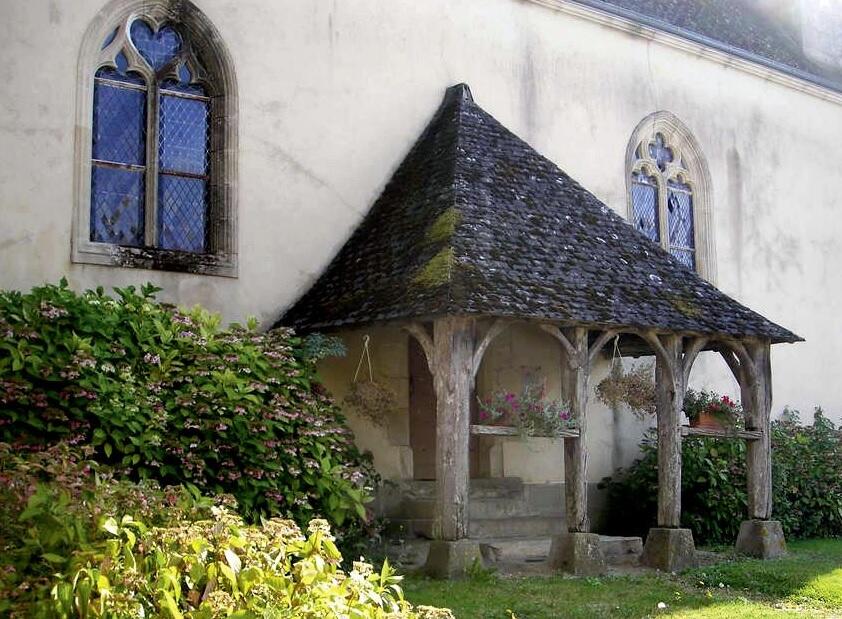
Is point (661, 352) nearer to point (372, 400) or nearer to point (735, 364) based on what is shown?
point (735, 364)

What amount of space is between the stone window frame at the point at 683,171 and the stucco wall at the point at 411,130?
20cm

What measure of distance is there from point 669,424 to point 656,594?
7.22 feet

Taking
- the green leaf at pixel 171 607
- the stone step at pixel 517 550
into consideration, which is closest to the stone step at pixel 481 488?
the stone step at pixel 517 550

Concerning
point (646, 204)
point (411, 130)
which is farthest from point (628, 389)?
point (646, 204)

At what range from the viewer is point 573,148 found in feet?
43.2

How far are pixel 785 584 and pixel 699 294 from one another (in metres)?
2.88

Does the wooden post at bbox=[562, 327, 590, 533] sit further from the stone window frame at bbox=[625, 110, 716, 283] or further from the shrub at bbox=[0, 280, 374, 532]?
the stone window frame at bbox=[625, 110, 716, 283]

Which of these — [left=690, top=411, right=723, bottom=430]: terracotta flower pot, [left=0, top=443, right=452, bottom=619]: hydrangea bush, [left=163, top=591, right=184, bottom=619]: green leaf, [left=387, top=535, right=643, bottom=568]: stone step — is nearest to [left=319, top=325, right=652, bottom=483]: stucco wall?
[left=387, top=535, right=643, bottom=568]: stone step

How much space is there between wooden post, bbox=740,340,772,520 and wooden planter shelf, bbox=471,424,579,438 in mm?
2297

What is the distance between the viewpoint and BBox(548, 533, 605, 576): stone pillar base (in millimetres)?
9359

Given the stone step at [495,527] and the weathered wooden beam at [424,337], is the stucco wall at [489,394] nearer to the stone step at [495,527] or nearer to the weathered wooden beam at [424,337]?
the stone step at [495,527]

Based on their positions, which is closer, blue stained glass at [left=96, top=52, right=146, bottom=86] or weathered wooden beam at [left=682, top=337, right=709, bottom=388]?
blue stained glass at [left=96, top=52, right=146, bottom=86]

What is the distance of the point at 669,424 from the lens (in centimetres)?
1040

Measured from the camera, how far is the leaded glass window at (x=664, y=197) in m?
14.1
